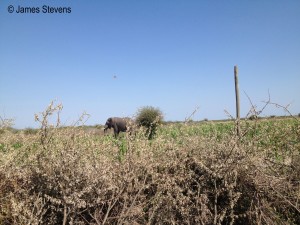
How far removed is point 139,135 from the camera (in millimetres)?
4191

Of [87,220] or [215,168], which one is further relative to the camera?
[215,168]

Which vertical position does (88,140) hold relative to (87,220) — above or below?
above

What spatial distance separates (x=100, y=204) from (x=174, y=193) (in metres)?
0.94

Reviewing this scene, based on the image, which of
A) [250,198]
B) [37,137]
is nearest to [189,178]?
[250,198]

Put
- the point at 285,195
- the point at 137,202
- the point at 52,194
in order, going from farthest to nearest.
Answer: the point at 285,195 → the point at 137,202 → the point at 52,194

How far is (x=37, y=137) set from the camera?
3.74m

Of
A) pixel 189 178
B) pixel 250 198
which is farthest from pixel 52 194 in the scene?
pixel 250 198

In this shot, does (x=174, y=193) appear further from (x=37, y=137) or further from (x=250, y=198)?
(x=37, y=137)

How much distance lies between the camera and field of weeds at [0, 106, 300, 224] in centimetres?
323

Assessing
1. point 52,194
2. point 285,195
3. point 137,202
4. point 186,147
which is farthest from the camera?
point 186,147

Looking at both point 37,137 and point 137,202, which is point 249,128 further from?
point 37,137

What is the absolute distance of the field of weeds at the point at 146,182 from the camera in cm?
323

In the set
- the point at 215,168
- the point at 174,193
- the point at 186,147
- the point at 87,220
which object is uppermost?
the point at 186,147

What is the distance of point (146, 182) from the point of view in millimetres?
3791
